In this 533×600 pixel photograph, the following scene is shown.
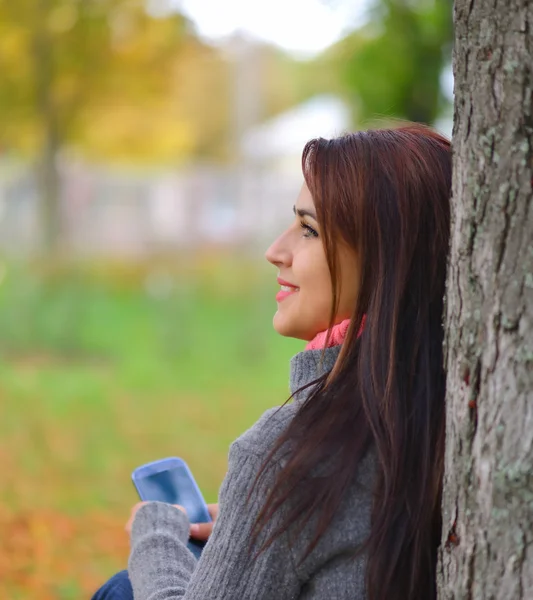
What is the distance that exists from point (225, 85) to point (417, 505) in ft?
80.2

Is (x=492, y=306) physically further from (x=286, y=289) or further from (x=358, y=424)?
(x=286, y=289)

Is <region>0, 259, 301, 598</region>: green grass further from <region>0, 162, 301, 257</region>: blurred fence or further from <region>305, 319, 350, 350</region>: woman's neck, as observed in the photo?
<region>305, 319, 350, 350</region>: woman's neck

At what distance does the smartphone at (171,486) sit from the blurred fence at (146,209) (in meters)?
12.3

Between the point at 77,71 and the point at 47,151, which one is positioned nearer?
the point at 77,71

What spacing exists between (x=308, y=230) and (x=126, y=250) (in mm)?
13961

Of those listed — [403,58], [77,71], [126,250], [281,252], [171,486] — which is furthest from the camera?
[126,250]

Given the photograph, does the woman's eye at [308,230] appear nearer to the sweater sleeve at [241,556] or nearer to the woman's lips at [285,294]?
the woman's lips at [285,294]

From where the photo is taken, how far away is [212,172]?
1745 centimetres

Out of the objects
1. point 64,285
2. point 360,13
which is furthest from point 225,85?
point 360,13

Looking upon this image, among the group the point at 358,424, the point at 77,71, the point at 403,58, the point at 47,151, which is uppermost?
the point at 77,71

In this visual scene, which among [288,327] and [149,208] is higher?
[149,208]

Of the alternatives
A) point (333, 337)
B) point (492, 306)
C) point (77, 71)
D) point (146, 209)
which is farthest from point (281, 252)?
point (146, 209)

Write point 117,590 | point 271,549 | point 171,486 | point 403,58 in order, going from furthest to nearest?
point 403,58
point 171,486
point 117,590
point 271,549

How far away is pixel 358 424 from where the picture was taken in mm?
1444
